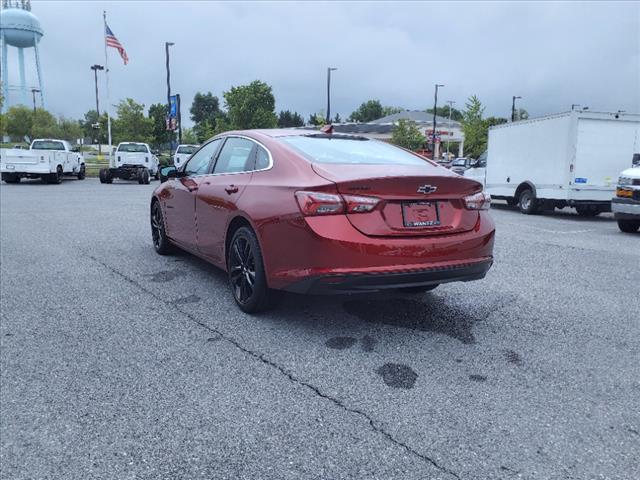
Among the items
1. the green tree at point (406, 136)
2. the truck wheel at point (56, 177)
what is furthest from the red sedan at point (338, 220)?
the green tree at point (406, 136)

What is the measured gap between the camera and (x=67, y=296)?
5152 millimetres

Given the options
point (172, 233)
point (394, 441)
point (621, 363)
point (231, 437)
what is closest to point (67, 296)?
point (172, 233)

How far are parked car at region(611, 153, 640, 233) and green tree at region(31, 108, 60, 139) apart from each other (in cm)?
7362

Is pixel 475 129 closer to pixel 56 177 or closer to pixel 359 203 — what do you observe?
pixel 56 177

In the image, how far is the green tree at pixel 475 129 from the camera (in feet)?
184

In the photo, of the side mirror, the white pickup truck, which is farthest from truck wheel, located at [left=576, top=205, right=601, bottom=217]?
the white pickup truck

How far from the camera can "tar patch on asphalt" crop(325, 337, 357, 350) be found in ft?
12.6

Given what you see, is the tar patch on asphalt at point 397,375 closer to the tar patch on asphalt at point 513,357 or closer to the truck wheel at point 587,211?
the tar patch on asphalt at point 513,357

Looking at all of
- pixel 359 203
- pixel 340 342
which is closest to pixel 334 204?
pixel 359 203

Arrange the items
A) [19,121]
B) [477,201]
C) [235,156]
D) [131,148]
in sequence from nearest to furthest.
Result: [477,201] → [235,156] → [131,148] → [19,121]

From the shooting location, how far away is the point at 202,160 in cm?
590

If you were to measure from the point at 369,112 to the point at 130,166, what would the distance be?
362 feet

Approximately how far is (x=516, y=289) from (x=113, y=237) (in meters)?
6.15

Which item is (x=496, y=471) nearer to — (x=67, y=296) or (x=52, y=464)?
(x=52, y=464)
